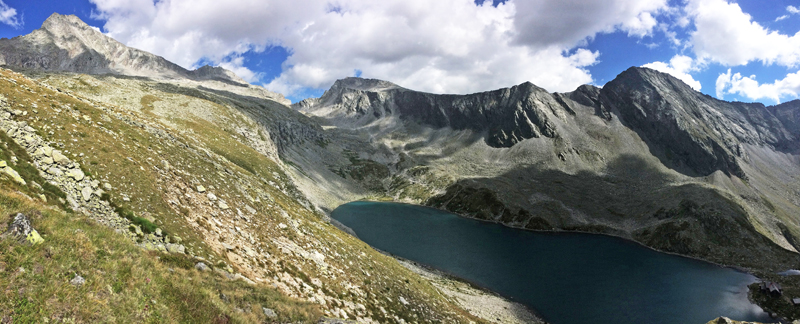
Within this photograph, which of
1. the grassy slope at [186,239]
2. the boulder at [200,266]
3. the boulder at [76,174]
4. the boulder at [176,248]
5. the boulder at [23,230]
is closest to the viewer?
the boulder at [23,230]

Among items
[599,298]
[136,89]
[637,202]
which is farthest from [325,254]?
[637,202]

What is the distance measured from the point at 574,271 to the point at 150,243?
8263 cm

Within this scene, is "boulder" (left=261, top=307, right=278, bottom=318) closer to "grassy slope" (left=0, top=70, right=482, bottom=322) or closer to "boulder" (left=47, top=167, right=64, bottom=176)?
"grassy slope" (left=0, top=70, right=482, bottom=322)

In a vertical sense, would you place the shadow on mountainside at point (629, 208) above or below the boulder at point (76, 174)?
above

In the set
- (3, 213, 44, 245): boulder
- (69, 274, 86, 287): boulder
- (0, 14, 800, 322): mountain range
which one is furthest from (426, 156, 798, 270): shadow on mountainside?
(3, 213, 44, 245): boulder

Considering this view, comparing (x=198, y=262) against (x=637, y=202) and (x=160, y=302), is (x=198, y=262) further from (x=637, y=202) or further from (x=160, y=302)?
(x=637, y=202)

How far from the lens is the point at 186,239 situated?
713 inches

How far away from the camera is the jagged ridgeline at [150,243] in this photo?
1029 centimetres

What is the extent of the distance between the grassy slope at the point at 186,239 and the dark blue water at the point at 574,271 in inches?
1405

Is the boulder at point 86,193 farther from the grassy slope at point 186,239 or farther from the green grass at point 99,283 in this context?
the green grass at point 99,283

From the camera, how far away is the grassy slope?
1168cm

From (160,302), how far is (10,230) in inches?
202

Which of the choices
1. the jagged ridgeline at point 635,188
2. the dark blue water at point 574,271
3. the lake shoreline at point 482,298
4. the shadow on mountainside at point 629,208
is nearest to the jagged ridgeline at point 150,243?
the lake shoreline at point 482,298

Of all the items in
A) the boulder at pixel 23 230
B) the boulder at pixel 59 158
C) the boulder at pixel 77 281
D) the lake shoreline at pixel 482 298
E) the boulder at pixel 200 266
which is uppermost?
the boulder at pixel 59 158
